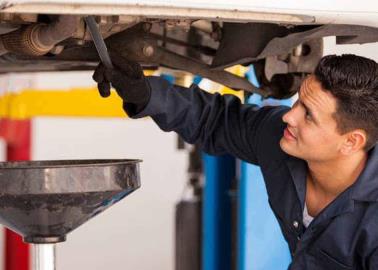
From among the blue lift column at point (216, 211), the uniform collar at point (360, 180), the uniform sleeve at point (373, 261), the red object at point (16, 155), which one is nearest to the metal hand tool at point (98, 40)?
the uniform collar at point (360, 180)

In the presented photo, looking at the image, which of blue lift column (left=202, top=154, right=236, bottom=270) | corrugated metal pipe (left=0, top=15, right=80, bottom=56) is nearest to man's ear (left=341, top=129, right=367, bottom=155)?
corrugated metal pipe (left=0, top=15, right=80, bottom=56)

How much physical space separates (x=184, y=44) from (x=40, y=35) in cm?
81

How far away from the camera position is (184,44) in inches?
81.8

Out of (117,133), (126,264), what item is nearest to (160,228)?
(126,264)

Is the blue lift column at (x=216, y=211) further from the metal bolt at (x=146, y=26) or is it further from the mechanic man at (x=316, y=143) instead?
the metal bolt at (x=146, y=26)

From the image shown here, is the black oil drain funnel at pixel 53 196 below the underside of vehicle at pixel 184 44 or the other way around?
below

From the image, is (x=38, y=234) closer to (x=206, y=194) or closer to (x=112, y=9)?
(x=112, y=9)

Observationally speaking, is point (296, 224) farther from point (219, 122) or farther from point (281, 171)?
point (219, 122)

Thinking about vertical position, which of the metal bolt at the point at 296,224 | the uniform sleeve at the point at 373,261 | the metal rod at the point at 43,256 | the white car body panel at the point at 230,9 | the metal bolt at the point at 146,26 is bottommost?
the uniform sleeve at the point at 373,261

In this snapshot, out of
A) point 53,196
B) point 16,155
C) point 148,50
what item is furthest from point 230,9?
point 16,155

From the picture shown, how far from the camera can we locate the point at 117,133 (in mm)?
4844

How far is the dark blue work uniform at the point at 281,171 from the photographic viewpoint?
156 cm

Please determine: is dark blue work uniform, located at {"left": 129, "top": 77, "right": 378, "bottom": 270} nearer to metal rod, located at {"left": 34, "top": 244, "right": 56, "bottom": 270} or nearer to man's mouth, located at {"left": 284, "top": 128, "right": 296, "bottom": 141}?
man's mouth, located at {"left": 284, "top": 128, "right": 296, "bottom": 141}

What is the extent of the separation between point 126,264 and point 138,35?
10.7ft
